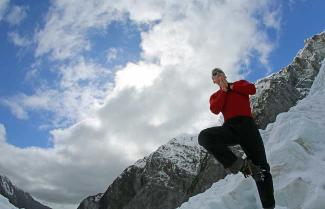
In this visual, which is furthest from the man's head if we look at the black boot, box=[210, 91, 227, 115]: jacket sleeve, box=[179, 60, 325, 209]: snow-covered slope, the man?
box=[179, 60, 325, 209]: snow-covered slope

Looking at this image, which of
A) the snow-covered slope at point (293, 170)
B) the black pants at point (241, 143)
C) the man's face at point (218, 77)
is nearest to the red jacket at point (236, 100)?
the black pants at point (241, 143)

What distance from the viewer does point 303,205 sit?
8.57 metres

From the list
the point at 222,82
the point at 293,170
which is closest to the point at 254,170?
the point at 222,82

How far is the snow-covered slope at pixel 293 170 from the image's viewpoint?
29.6ft

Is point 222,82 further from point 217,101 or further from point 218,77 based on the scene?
point 217,101

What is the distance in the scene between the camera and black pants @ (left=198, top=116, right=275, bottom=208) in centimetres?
789

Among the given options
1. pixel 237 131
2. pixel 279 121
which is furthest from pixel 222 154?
pixel 279 121

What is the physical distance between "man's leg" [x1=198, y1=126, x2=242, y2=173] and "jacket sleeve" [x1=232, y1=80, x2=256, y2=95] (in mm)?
740

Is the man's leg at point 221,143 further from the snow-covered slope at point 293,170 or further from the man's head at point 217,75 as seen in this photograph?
the snow-covered slope at point 293,170

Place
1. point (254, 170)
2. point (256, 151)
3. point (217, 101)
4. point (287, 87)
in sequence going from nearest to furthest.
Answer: point (254, 170) → point (256, 151) → point (217, 101) → point (287, 87)

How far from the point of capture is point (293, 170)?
1003 cm

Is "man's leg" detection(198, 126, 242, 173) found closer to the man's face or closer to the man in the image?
the man

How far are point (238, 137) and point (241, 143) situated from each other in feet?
0.40

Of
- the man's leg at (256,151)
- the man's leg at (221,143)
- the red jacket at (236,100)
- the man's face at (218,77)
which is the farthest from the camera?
the man's face at (218,77)
